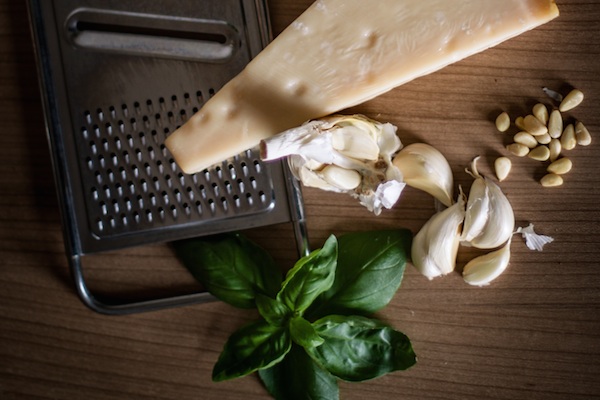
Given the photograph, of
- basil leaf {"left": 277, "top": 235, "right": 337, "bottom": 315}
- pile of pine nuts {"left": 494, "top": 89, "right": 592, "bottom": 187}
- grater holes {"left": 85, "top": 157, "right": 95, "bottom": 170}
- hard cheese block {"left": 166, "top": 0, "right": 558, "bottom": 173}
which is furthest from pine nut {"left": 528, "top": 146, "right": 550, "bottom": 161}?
grater holes {"left": 85, "top": 157, "right": 95, "bottom": 170}

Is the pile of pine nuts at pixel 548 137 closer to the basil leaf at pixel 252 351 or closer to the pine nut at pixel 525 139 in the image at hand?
the pine nut at pixel 525 139

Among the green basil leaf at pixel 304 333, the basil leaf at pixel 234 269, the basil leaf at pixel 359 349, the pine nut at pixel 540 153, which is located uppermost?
the pine nut at pixel 540 153

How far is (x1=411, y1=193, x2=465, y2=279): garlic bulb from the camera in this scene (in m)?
0.70

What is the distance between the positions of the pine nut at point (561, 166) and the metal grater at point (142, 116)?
29cm

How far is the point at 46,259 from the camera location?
801mm

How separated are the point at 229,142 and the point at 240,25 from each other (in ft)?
0.44

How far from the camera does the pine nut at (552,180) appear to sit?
0.71 metres

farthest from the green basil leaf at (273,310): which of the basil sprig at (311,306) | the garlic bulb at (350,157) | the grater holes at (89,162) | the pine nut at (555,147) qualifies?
the pine nut at (555,147)

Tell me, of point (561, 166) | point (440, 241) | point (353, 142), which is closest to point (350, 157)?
point (353, 142)

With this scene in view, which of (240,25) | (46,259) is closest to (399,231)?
(240,25)

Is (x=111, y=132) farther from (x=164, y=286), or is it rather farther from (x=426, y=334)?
(x=426, y=334)

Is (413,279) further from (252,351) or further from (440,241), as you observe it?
(252,351)

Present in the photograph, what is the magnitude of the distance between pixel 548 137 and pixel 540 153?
2 centimetres

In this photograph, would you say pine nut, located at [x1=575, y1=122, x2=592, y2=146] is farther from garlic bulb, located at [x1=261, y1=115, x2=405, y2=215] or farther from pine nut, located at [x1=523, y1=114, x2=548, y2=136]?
garlic bulb, located at [x1=261, y1=115, x2=405, y2=215]
